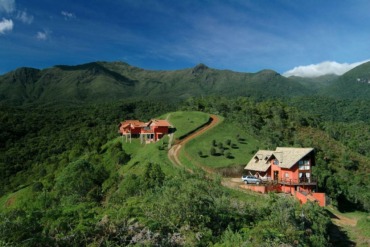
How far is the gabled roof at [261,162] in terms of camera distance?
5259 cm

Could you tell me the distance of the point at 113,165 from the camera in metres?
62.8

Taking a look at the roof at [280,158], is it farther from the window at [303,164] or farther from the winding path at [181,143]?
the winding path at [181,143]

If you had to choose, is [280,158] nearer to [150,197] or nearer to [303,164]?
[303,164]

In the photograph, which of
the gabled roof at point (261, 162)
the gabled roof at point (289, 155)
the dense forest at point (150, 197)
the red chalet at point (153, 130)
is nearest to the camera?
the dense forest at point (150, 197)

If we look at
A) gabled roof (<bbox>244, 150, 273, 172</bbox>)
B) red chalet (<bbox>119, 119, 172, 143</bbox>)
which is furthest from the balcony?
red chalet (<bbox>119, 119, 172, 143</bbox>)

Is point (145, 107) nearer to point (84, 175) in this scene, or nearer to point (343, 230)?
point (84, 175)

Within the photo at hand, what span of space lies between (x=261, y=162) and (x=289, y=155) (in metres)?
4.84

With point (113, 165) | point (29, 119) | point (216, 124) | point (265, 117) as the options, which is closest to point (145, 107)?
point (29, 119)

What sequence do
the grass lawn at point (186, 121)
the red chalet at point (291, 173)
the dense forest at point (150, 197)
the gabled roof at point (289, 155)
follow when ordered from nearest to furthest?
the dense forest at point (150, 197), the red chalet at point (291, 173), the gabled roof at point (289, 155), the grass lawn at point (186, 121)

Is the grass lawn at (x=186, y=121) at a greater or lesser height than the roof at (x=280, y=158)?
greater

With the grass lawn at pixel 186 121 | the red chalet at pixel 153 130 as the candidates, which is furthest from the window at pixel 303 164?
the red chalet at pixel 153 130

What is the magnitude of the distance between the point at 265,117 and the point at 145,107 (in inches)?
3150

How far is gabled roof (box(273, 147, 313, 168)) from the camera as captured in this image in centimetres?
4925

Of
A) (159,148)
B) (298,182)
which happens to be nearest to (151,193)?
(298,182)
